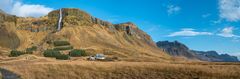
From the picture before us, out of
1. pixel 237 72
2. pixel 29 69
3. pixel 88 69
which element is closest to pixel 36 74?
pixel 29 69

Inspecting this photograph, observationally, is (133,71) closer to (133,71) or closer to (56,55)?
(133,71)

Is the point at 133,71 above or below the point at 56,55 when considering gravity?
below

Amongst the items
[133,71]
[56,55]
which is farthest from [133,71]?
[56,55]

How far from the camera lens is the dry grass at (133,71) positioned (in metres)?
42.3

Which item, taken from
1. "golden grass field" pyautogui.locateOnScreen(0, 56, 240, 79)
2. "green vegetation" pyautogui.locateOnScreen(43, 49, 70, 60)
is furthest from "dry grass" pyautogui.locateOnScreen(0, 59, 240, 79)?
"green vegetation" pyautogui.locateOnScreen(43, 49, 70, 60)

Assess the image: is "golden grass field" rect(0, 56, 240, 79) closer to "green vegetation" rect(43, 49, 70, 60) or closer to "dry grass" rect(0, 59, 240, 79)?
"dry grass" rect(0, 59, 240, 79)

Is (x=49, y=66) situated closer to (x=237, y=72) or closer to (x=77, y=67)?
(x=77, y=67)

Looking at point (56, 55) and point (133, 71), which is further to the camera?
point (56, 55)

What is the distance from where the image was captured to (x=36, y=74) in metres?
58.3

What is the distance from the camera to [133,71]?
5056 cm

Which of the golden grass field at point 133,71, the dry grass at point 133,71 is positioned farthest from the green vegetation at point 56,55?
the dry grass at point 133,71

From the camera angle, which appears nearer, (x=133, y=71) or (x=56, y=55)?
(x=133, y=71)

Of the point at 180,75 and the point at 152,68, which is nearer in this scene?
the point at 180,75

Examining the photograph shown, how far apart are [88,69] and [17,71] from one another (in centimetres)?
1564
